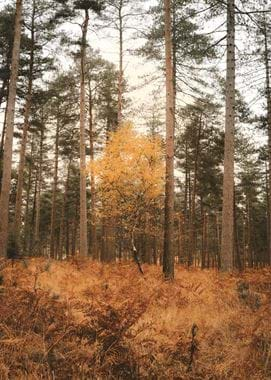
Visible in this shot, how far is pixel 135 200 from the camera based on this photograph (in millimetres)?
14617

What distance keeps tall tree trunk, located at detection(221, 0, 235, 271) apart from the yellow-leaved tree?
3.72 meters

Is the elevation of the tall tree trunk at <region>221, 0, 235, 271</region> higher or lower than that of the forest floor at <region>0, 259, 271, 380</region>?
higher

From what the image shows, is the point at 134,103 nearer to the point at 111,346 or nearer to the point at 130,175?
the point at 130,175

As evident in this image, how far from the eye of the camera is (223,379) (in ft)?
11.3

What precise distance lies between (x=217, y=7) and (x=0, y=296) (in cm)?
1041

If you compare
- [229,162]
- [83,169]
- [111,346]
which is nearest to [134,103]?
[83,169]

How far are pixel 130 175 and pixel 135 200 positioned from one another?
992mm

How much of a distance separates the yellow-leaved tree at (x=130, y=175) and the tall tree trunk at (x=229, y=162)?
372 centimetres

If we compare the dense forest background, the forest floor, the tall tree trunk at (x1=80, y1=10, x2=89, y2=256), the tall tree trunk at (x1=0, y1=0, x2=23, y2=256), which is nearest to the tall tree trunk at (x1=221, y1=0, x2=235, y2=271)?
the dense forest background

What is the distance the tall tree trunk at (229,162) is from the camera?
11.1 m

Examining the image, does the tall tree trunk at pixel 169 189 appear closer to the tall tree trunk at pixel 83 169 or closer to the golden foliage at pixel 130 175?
the golden foliage at pixel 130 175

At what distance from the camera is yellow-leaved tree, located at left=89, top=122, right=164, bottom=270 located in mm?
14500

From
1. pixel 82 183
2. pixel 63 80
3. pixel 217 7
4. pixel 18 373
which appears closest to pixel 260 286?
pixel 18 373

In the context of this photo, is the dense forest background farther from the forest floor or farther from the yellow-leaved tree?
the forest floor
